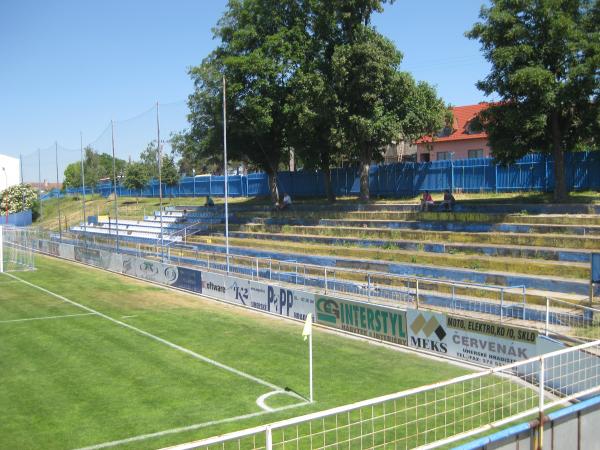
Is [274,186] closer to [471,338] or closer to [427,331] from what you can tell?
[427,331]

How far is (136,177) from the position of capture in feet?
214

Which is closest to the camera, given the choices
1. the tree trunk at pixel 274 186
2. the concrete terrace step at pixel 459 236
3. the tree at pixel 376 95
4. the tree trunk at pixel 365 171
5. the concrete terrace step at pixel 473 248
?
the concrete terrace step at pixel 473 248

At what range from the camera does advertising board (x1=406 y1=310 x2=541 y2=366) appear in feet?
45.5

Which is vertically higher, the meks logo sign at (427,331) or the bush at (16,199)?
the bush at (16,199)

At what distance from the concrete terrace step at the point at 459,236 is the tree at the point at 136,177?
35.5 m

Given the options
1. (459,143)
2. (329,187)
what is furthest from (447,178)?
(459,143)

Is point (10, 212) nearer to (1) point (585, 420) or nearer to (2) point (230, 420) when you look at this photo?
(2) point (230, 420)

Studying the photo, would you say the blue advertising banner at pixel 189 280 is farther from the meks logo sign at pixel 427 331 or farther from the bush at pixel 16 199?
the bush at pixel 16 199

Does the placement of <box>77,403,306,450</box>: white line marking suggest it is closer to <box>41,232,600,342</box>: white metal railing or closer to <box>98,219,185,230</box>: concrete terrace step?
<box>41,232,600,342</box>: white metal railing

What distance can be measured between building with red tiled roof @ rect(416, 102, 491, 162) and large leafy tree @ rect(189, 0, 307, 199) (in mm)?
15310

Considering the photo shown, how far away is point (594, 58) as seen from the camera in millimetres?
21578

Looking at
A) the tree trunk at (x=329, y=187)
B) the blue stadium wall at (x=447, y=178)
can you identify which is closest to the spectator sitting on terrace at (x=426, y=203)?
the blue stadium wall at (x=447, y=178)

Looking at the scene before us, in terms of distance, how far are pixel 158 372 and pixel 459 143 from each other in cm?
4067

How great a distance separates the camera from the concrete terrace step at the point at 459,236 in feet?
69.7
